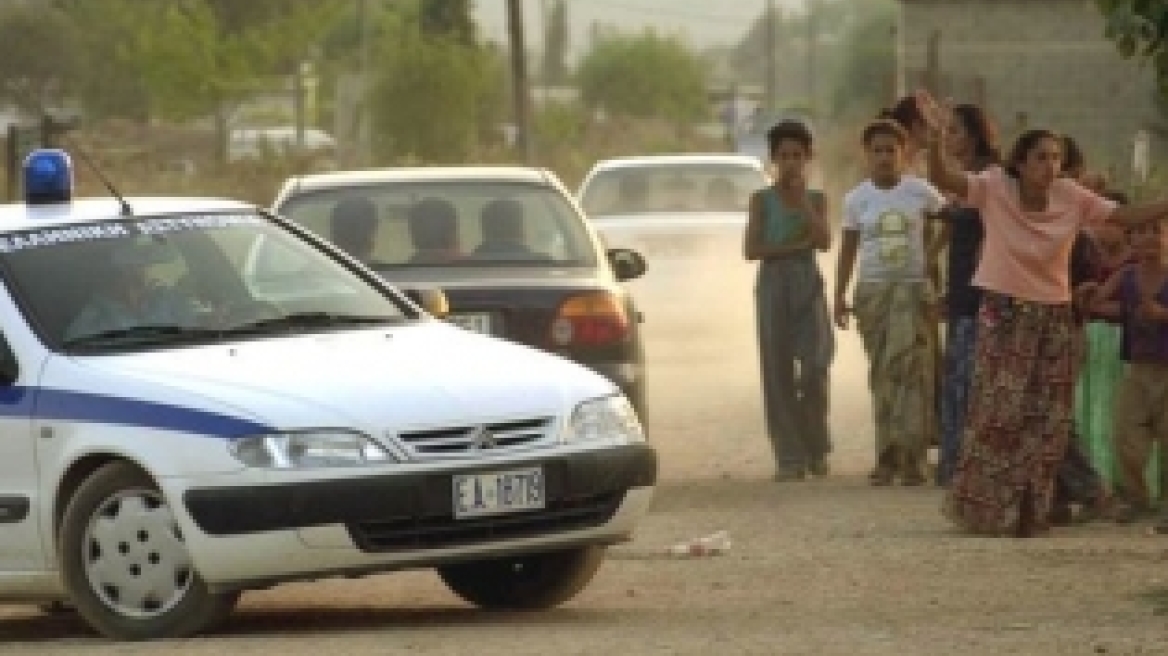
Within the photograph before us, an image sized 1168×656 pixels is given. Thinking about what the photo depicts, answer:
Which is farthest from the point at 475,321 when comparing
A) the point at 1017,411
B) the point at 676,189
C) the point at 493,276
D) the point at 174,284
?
the point at 676,189

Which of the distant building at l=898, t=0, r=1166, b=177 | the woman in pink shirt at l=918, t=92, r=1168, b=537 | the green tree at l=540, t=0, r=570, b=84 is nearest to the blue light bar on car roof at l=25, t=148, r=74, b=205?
the woman in pink shirt at l=918, t=92, r=1168, b=537

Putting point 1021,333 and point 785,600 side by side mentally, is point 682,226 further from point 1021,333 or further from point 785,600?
point 785,600

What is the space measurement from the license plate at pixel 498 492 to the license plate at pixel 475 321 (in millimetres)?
4323

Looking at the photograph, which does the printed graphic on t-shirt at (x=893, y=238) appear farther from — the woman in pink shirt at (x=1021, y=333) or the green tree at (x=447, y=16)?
the green tree at (x=447, y=16)

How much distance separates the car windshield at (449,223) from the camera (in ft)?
51.6

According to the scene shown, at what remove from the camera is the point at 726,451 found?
1895 centimetres

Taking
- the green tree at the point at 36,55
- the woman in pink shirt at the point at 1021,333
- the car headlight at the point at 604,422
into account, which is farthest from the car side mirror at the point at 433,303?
the green tree at the point at 36,55

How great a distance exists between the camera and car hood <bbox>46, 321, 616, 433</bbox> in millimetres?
10406

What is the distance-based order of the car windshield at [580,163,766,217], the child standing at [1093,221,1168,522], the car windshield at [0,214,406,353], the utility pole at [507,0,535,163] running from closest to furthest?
the car windshield at [0,214,406,353] → the child standing at [1093,221,1168,522] → the car windshield at [580,163,766,217] → the utility pole at [507,0,535,163]

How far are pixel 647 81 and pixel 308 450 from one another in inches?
4326

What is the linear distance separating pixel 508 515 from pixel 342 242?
554 centimetres

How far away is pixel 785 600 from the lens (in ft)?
37.6

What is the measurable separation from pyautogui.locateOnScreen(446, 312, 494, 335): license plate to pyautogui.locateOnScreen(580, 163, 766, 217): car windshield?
9327mm

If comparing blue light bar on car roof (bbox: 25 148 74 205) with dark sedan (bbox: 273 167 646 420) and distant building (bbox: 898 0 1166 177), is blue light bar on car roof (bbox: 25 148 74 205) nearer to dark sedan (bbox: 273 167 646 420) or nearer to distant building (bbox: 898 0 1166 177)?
dark sedan (bbox: 273 167 646 420)
